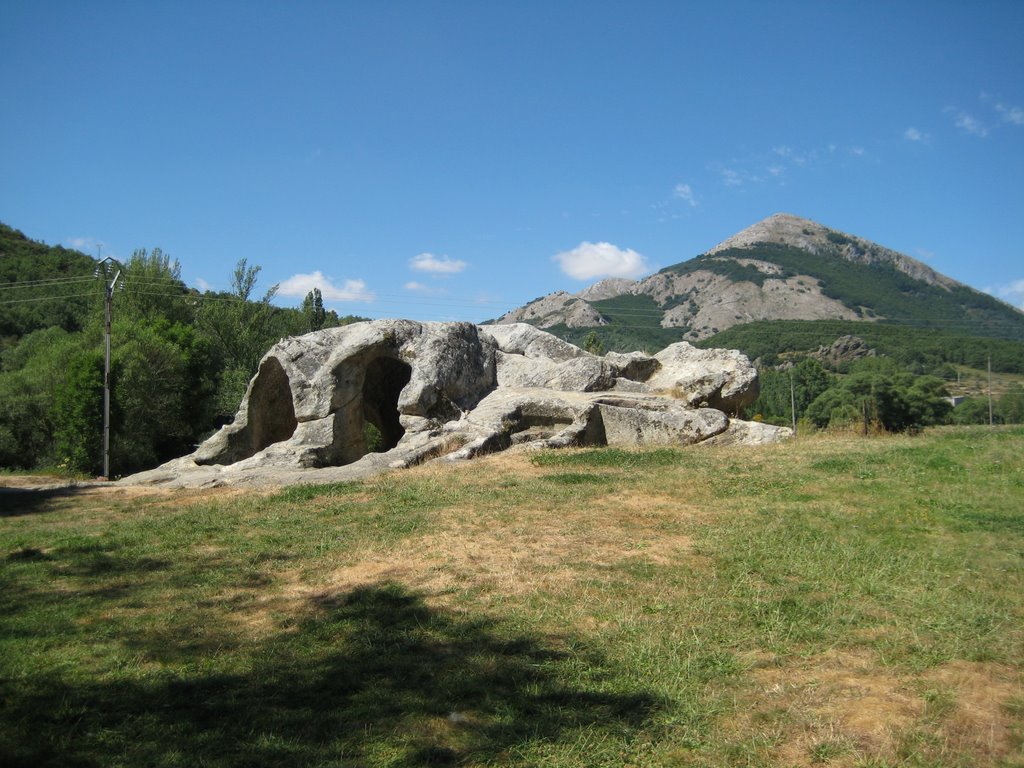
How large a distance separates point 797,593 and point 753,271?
163074 millimetres

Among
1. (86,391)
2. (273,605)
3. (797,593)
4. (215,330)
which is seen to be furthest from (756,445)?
(215,330)

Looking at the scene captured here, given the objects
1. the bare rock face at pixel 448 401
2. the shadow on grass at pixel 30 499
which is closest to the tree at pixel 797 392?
the bare rock face at pixel 448 401

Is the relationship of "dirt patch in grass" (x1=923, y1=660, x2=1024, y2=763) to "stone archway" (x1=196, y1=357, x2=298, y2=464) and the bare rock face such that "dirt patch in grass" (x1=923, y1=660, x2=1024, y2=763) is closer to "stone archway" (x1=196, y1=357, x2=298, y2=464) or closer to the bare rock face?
the bare rock face

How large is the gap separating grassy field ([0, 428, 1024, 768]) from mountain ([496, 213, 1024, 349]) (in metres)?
85.7

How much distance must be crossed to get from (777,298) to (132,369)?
129 metres

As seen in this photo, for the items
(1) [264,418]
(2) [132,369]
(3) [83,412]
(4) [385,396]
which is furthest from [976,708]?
(2) [132,369]

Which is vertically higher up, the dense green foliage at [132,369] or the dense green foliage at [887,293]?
the dense green foliage at [887,293]

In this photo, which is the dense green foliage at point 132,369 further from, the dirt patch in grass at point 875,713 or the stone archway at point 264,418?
the dirt patch in grass at point 875,713

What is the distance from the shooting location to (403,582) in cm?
763

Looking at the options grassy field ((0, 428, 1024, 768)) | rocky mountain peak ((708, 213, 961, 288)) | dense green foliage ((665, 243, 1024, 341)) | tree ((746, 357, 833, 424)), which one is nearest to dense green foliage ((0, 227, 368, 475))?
grassy field ((0, 428, 1024, 768))

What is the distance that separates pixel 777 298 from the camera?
471ft

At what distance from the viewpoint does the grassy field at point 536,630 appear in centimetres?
444

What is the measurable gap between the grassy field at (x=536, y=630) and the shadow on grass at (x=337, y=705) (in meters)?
0.02

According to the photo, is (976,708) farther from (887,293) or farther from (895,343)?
(887,293)
